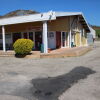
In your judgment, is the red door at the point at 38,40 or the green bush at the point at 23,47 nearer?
the green bush at the point at 23,47

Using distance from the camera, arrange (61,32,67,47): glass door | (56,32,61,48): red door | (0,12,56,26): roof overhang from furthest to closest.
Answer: (61,32,67,47): glass door, (56,32,61,48): red door, (0,12,56,26): roof overhang

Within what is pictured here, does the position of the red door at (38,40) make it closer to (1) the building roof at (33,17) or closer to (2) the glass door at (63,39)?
(2) the glass door at (63,39)

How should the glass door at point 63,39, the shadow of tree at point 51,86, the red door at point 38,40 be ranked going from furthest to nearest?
the glass door at point 63,39 → the red door at point 38,40 → the shadow of tree at point 51,86

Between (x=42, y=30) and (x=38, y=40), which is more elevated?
(x=42, y=30)

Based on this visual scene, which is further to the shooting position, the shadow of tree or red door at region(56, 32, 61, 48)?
red door at region(56, 32, 61, 48)

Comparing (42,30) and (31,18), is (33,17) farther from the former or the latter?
(42,30)

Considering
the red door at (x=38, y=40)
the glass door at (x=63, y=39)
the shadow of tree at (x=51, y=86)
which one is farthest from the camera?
the glass door at (x=63, y=39)

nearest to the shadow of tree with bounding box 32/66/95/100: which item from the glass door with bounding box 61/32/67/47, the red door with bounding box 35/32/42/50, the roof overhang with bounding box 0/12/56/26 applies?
the roof overhang with bounding box 0/12/56/26

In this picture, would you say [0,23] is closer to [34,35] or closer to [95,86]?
[34,35]

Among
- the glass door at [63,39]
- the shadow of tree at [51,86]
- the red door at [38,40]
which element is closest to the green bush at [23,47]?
the red door at [38,40]

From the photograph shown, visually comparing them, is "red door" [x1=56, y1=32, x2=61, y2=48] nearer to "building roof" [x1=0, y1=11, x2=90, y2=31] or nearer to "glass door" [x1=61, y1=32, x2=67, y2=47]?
"glass door" [x1=61, y1=32, x2=67, y2=47]

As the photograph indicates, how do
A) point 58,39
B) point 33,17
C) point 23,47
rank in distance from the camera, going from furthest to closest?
point 58,39 < point 33,17 < point 23,47

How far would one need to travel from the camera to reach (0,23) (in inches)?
720

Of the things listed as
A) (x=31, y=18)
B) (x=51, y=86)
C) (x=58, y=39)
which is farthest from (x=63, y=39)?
(x=51, y=86)
